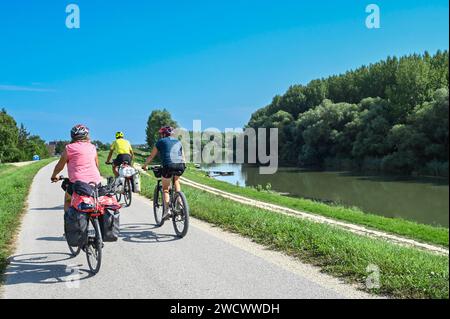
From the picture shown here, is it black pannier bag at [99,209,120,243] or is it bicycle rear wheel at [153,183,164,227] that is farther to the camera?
bicycle rear wheel at [153,183,164,227]

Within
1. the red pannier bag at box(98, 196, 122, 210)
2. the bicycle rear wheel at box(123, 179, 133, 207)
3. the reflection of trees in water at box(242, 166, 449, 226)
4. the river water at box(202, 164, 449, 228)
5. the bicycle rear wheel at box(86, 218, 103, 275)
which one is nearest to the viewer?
the bicycle rear wheel at box(86, 218, 103, 275)

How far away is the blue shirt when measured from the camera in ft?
27.5

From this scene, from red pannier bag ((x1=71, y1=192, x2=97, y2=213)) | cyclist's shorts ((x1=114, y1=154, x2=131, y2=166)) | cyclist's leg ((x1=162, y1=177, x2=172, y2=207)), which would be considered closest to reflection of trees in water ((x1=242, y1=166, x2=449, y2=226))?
cyclist's shorts ((x1=114, y1=154, x2=131, y2=166))

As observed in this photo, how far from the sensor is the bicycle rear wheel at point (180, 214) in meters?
7.87

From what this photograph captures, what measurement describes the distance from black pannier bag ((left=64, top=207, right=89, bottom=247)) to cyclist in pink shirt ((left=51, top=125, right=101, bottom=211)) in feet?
1.44

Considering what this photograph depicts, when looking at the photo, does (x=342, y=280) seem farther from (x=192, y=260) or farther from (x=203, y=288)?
(x=192, y=260)

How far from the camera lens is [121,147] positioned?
480 inches

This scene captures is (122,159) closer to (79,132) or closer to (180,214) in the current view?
(180,214)

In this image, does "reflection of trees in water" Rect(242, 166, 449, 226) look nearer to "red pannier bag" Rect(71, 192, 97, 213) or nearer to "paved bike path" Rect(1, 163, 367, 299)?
"paved bike path" Rect(1, 163, 367, 299)

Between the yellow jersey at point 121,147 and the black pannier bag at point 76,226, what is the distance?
252 inches

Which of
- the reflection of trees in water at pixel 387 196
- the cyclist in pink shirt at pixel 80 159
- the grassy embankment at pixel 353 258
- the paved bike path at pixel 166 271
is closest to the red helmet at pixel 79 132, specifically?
the cyclist in pink shirt at pixel 80 159

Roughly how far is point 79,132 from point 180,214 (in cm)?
259

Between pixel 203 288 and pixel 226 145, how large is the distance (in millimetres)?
99221
